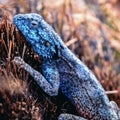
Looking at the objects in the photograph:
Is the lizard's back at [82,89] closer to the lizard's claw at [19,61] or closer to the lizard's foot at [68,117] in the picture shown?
the lizard's foot at [68,117]

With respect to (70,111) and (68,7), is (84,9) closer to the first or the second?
(68,7)

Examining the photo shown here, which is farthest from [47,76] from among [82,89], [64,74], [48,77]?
[82,89]

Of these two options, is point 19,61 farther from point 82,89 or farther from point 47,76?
point 82,89

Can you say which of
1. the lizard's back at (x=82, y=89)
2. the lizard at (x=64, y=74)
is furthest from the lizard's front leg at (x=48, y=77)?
the lizard's back at (x=82, y=89)

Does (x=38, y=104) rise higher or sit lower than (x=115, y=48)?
higher

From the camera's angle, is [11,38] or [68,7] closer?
[11,38]

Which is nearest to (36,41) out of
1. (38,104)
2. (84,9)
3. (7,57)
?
(7,57)

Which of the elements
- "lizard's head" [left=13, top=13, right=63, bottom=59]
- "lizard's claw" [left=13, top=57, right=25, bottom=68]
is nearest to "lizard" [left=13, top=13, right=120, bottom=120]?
"lizard's head" [left=13, top=13, right=63, bottom=59]
